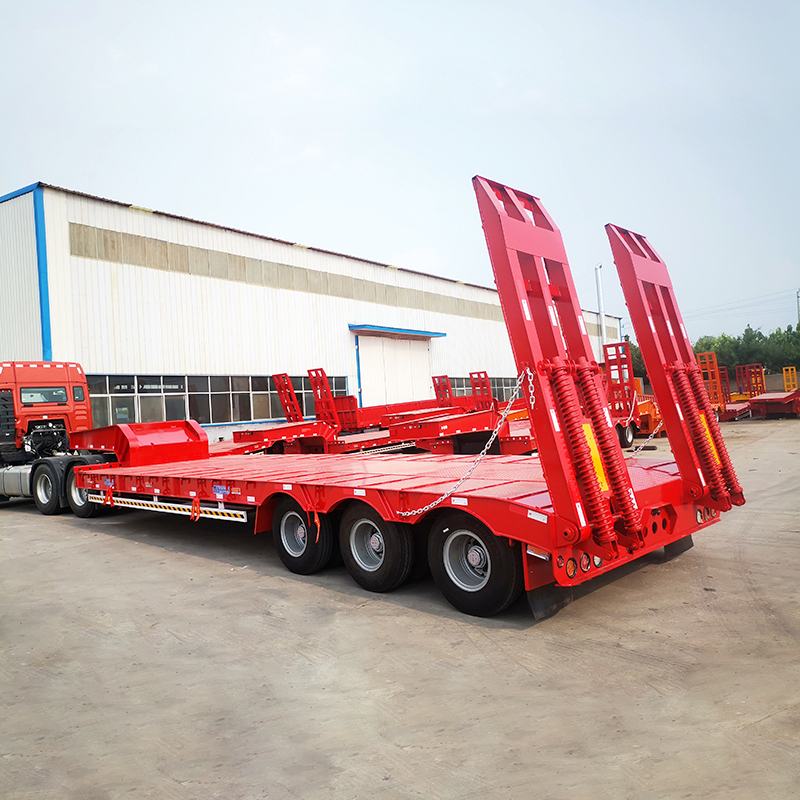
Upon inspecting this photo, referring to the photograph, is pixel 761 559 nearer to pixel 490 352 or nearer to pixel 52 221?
pixel 52 221

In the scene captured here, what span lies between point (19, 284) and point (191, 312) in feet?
17.6

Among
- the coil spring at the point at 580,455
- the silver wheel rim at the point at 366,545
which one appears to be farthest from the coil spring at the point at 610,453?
the silver wheel rim at the point at 366,545

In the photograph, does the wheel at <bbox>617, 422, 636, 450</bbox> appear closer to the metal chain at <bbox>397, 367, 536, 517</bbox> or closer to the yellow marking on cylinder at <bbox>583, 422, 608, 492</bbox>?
the yellow marking on cylinder at <bbox>583, 422, 608, 492</bbox>

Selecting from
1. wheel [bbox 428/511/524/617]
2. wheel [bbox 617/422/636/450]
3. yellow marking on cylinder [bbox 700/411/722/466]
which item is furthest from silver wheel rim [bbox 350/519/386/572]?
wheel [bbox 617/422/636/450]

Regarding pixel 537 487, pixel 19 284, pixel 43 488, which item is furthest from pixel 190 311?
pixel 537 487

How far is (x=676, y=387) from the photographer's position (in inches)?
279

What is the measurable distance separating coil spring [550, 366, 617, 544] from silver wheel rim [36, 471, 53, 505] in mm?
10571

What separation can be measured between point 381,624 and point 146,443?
7.67 metres

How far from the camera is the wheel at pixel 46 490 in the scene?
12.4 meters

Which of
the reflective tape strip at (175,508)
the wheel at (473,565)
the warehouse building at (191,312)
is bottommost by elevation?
the wheel at (473,565)

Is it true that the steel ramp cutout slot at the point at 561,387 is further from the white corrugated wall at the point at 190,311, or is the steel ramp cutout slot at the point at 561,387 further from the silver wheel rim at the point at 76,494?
the white corrugated wall at the point at 190,311

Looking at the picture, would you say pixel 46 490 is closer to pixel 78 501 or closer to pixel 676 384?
pixel 78 501

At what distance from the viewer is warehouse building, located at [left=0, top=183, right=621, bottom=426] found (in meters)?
20.5

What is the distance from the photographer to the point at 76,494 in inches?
483
